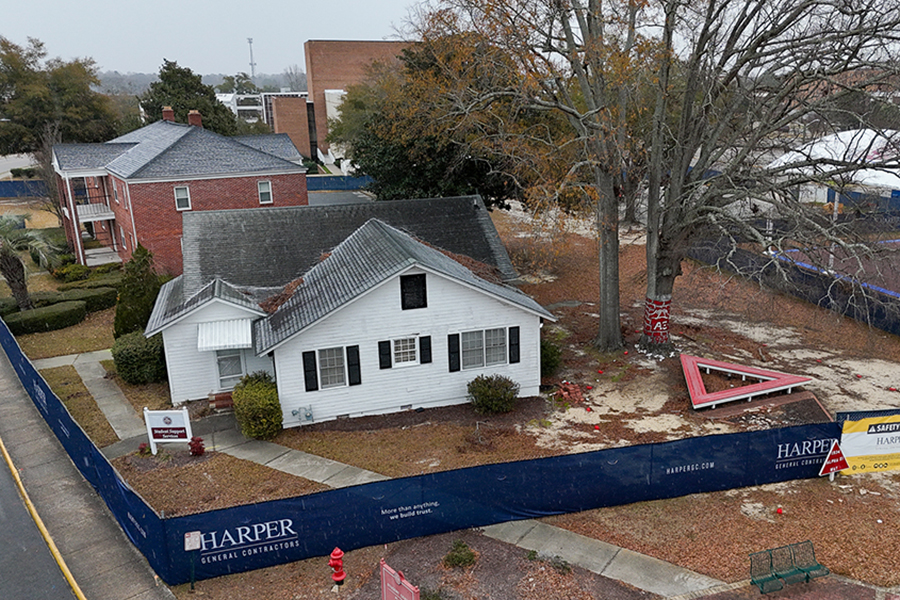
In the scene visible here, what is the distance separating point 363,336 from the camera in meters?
19.3

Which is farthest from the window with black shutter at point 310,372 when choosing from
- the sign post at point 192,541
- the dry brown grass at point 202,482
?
the sign post at point 192,541

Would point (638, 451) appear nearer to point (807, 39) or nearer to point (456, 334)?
point (456, 334)

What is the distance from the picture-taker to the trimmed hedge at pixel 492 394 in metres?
19.7

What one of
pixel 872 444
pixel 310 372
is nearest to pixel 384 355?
pixel 310 372

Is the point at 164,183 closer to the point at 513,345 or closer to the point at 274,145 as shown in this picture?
the point at 274,145

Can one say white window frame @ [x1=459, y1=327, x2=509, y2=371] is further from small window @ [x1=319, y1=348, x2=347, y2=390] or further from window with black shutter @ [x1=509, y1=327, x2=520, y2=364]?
small window @ [x1=319, y1=348, x2=347, y2=390]

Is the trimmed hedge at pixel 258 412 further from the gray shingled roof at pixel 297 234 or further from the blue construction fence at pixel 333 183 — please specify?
the blue construction fence at pixel 333 183

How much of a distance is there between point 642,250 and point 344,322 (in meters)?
27.4

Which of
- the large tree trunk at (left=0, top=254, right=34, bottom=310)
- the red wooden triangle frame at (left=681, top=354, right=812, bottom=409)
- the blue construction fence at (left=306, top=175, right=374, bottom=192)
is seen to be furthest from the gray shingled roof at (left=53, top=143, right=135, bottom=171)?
the red wooden triangle frame at (left=681, top=354, right=812, bottom=409)

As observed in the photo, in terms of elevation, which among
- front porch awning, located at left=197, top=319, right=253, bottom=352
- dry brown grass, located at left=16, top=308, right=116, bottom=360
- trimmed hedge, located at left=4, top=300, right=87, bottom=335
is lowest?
dry brown grass, located at left=16, top=308, right=116, bottom=360

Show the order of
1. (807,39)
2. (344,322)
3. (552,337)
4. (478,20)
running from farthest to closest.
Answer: (552,337), (478,20), (807,39), (344,322)

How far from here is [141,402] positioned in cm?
2147

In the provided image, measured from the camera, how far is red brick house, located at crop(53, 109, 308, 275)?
34.1m

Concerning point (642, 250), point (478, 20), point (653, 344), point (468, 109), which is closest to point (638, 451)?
point (653, 344)
